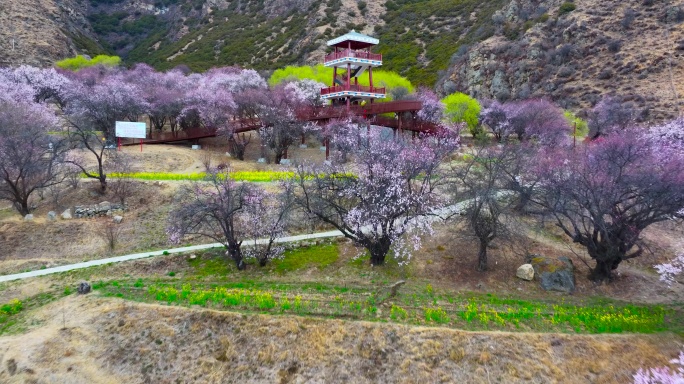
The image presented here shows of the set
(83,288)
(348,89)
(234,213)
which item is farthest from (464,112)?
(83,288)

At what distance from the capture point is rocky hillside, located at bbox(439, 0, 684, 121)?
148 ft

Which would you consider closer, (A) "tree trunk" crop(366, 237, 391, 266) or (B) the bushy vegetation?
(A) "tree trunk" crop(366, 237, 391, 266)

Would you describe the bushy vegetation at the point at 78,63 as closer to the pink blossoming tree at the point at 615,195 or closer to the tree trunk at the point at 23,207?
the tree trunk at the point at 23,207

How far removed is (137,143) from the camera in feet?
128

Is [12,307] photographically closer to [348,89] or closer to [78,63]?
[348,89]

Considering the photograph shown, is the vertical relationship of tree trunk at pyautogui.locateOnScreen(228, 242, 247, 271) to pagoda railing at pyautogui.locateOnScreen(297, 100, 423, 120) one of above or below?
below

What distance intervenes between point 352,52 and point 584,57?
101 ft

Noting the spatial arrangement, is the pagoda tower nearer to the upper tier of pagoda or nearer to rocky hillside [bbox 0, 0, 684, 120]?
the upper tier of pagoda

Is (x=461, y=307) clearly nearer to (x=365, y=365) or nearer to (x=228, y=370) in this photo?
(x=365, y=365)

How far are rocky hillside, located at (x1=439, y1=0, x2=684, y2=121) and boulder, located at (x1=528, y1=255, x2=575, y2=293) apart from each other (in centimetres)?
3005

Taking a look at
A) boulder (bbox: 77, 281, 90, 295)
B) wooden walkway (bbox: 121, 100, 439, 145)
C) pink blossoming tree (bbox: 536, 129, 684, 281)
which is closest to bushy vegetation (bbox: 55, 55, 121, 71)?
wooden walkway (bbox: 121, 100, 439, 145)

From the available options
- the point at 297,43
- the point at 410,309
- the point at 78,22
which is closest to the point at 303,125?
the point at 410,309

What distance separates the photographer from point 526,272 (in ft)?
63.6

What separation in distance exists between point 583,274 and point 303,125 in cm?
2400
